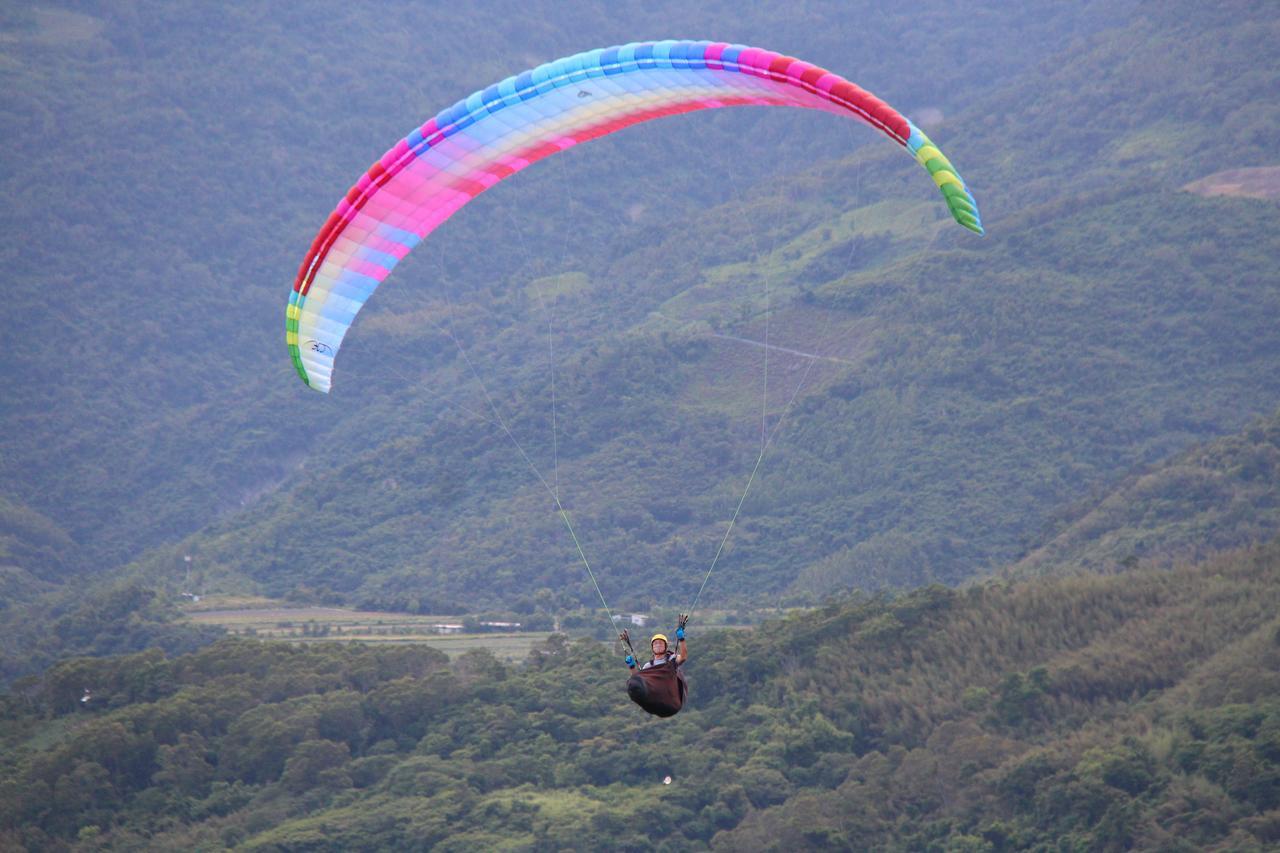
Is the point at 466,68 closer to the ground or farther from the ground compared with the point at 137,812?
farther from the ground

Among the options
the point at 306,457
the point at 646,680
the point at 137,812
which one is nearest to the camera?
the point at 646,680

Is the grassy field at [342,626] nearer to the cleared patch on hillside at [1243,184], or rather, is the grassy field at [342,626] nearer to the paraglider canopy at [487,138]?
the paraglider canopy at [487,138]

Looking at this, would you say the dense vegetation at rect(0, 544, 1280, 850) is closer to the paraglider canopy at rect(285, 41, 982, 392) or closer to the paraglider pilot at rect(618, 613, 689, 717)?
the paraglider canopy at rect(285, 41, 982, 392)

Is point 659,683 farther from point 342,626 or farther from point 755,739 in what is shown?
point 342,626

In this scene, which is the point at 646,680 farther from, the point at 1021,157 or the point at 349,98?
the point at 349,98

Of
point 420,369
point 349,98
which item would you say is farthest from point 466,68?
point 420,369

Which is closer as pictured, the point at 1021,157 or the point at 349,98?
the point at 1021,157

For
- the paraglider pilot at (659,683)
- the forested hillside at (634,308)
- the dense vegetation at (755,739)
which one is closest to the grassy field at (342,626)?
the forested hillside at (634,308)
